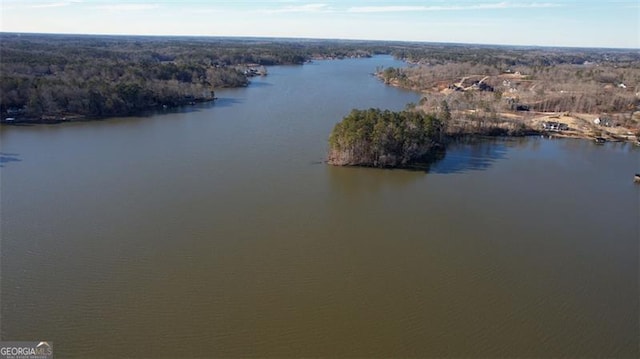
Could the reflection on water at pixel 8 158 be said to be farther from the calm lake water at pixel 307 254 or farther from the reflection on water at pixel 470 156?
the reflection on water at pixel 470 156

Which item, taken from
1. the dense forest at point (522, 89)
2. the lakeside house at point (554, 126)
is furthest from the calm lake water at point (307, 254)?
→ the dense forest at point (522, 89)

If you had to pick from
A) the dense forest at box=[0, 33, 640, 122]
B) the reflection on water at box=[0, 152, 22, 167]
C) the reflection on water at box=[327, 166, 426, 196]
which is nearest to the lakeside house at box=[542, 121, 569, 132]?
the dense forest at box=[0, 33, 640, 122]

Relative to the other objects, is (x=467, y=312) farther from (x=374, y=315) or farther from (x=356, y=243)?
(x=356, y=243)

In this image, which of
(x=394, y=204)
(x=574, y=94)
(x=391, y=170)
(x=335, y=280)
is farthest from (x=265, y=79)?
(x=335, y=280)

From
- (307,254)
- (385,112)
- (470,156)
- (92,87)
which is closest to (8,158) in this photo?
(92,87)

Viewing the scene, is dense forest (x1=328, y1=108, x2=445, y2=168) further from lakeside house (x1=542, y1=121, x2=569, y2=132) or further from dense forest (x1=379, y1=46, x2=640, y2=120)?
lakeside house (x1=542, y1=121, x2=569, y2=132)

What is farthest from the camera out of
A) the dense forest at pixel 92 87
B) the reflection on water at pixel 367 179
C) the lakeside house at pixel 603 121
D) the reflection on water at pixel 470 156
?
the lakeside house at pixel 603 121
